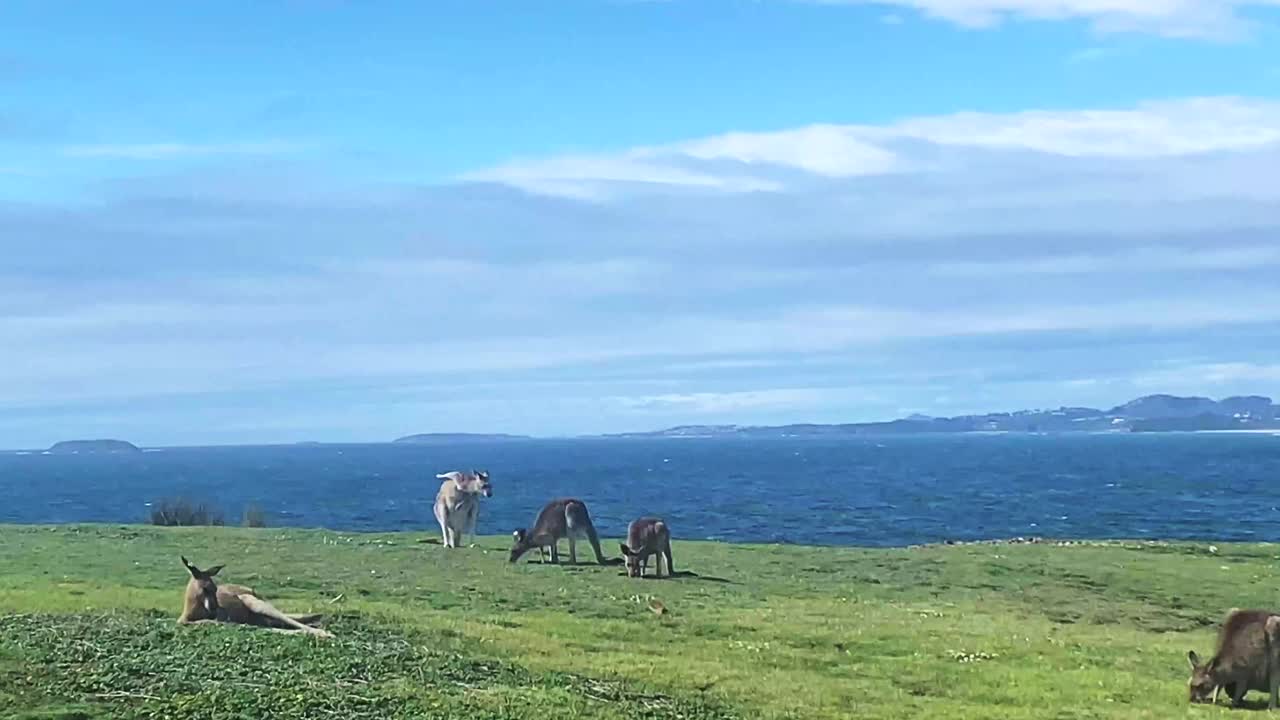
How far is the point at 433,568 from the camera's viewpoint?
30.0 meters

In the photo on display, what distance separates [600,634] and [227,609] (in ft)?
16.6

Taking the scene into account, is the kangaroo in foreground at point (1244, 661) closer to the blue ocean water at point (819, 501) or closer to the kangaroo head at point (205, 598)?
the kangaroo head at point (205, 598)

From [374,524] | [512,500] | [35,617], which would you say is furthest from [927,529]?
[35,617]

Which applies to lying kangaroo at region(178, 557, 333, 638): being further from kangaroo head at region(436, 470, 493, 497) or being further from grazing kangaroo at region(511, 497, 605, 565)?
kangaroo head at region(436, 470, 493, 497)

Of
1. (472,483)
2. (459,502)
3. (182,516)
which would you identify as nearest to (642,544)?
(472,483)

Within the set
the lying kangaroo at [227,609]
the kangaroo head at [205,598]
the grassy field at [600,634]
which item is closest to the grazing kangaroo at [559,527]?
→ the grassy field at [600,634]

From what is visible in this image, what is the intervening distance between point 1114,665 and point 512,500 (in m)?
76.6

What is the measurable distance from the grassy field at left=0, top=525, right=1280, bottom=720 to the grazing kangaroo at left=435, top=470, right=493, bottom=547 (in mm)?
836

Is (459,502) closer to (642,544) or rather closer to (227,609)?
(642,544)

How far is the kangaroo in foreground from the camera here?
699 inches

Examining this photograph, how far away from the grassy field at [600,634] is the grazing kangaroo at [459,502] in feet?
2.74

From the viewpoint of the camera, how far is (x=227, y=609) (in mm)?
Answer: 19297

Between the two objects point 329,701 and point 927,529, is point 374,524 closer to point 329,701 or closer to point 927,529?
point 927,529

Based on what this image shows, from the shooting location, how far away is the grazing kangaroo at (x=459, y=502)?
113 ft
